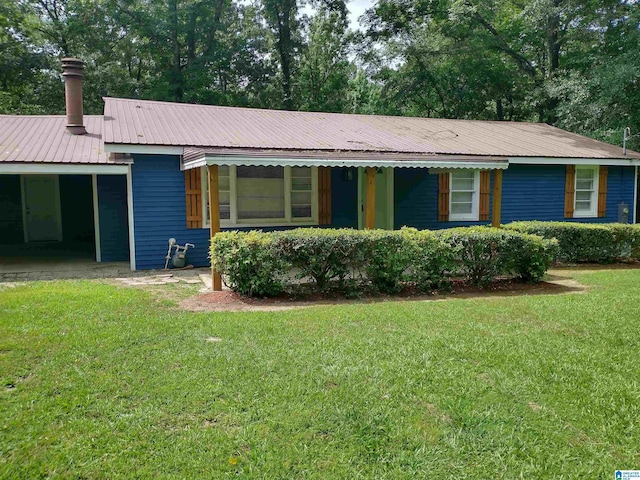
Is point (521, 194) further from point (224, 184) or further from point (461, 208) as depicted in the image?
point (224, 184)

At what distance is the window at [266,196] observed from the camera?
988 cm

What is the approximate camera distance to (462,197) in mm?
11875

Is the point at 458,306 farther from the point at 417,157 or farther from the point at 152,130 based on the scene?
the point at 152,130

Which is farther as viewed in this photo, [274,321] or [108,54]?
[108,54]

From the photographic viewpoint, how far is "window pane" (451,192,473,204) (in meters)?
11.8

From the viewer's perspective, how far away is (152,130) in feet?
31.6

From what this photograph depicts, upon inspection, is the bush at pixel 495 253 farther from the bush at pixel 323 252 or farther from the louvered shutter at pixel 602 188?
the louvered shutter at pixel 602 188

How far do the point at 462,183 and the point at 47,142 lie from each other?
9.48 m

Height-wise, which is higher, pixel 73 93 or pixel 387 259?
pixel 73 93

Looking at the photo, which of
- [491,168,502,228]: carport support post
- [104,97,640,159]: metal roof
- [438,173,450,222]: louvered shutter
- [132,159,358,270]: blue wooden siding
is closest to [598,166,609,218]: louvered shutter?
[104,97,640,159]: metal roof

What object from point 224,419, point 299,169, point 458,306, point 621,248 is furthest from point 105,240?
point 621,248

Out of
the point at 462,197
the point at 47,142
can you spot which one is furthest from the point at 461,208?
the point at 47,142

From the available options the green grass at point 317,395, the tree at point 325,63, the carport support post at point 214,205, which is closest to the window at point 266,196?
the carport support post at point 214,205

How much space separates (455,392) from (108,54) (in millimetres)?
23522
